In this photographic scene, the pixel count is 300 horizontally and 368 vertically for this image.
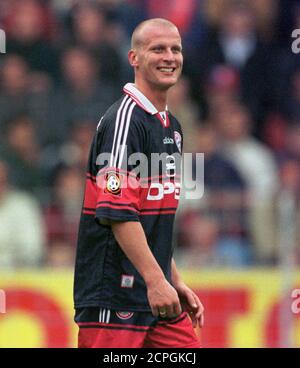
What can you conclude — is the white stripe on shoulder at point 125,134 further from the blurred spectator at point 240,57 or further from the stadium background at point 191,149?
the blurred spectator at point 240,57

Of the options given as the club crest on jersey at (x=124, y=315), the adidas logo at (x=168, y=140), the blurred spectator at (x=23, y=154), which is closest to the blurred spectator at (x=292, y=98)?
the blurred spectator at (x=23, y=154)

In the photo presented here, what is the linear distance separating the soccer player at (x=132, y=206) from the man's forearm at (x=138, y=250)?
0.06ft

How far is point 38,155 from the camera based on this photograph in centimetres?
1038

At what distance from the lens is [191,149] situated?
33.8ft

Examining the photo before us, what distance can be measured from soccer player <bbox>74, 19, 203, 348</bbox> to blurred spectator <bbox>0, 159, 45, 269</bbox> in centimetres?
366

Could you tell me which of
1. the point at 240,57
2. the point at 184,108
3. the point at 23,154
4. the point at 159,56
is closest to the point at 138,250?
the point at 159,56

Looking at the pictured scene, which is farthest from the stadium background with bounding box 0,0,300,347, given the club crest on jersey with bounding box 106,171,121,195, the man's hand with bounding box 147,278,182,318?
the man's hand with bounding box 147,278,182,318

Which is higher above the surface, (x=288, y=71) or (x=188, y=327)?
(x=288, y=71)

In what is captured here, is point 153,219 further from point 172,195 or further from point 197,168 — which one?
point 197,168

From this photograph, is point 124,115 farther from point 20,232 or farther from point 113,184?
point 20,232

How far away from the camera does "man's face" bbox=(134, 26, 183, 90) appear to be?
570cm

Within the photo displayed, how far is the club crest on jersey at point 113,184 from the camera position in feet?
17.7
